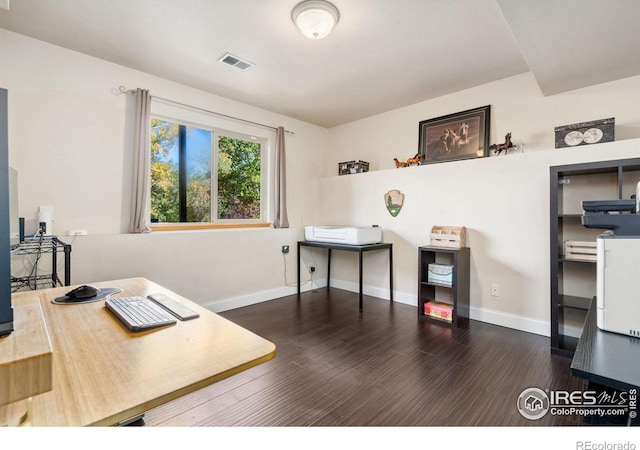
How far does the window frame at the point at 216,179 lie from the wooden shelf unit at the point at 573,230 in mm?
3093

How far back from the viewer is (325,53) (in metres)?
2.64

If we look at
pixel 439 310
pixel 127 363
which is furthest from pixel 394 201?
pixel 127 363

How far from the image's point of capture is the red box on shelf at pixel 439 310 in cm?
308

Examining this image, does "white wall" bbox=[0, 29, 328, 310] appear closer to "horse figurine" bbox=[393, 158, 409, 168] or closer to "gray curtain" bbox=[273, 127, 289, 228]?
"gray curtain" bbox=[273, 127, 289, 228]

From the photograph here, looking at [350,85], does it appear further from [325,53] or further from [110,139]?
[110,139]

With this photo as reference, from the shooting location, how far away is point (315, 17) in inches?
81.5

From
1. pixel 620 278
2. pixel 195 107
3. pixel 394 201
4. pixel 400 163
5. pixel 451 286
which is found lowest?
pixel 451 286

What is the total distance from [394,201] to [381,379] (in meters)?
2.29

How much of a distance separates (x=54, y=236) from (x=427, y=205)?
11.8 feet

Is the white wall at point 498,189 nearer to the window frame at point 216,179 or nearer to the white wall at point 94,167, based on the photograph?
the window frame at point 216,179

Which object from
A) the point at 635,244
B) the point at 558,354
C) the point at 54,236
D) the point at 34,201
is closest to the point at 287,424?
the point at 635,244

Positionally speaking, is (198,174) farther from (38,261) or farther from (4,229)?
(4,229)

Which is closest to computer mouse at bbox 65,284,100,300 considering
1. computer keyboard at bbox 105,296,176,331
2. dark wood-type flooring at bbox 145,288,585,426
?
computer keyboard at bbox 105,296,176,331
